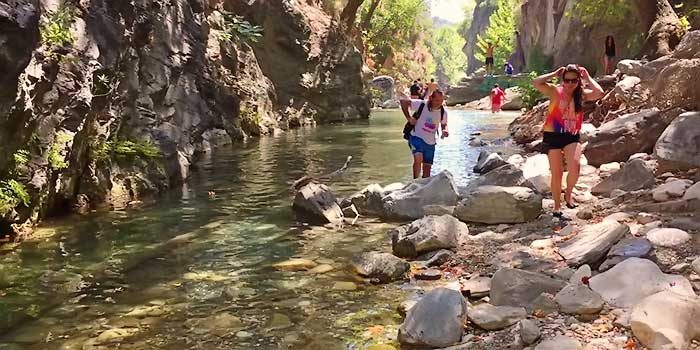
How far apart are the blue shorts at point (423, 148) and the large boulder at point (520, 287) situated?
539cm

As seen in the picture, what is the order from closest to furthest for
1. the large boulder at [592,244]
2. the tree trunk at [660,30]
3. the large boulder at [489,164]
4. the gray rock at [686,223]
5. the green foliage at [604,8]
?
the large boulder at [592,244] < the gray rock at [686,223] < the large boulder at [489,164] < the tree trunk at [660,30] < the green foliage at [604,8]

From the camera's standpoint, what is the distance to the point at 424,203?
9078 millimetres

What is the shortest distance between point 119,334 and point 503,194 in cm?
489

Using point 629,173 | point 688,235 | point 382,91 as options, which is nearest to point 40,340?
point 688,235

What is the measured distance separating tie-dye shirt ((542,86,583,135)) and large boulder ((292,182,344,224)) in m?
3.09

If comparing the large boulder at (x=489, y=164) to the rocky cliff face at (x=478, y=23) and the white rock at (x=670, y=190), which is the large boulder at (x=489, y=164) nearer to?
the white rock at (x=670, y=190)

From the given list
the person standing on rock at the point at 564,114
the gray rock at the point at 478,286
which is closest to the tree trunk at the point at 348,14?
the person standing on rock at the point at 564,114

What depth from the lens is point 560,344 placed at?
4027 mm

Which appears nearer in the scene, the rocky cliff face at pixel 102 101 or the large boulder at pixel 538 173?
the rocky cliff face at pixel 102 101

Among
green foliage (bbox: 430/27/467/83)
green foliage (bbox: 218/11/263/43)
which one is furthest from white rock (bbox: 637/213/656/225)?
green foliage (bbox: 430/27/467/83)

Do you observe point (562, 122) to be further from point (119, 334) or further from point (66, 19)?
point (66, 19)

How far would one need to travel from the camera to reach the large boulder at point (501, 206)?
794 centimetres

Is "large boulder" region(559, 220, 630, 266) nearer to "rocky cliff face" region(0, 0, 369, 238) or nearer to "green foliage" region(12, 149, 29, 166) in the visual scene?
"rocky cliff face" region(0, 0, 369, 238)

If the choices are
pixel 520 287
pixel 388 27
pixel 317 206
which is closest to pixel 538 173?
pixel 317 206
